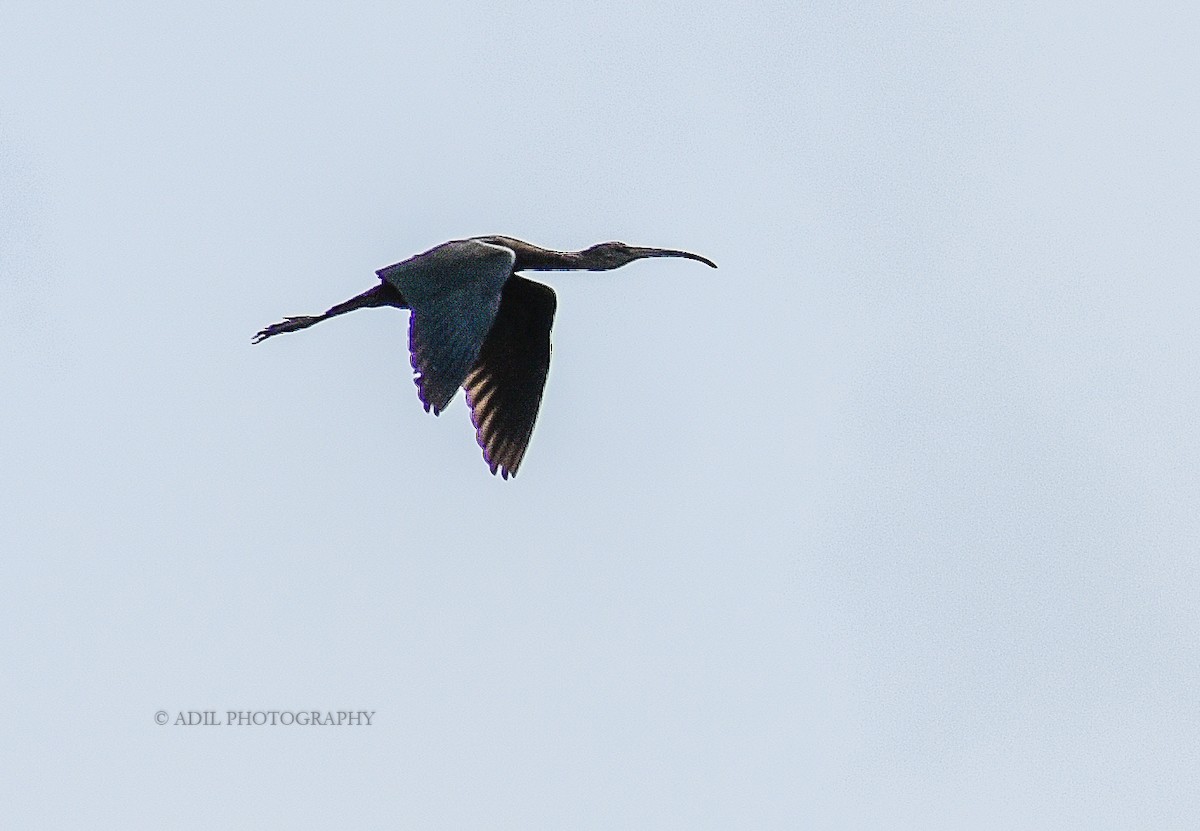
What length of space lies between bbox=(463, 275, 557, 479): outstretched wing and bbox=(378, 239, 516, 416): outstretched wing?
239 cm

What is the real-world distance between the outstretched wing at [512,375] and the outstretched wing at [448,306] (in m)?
2.39

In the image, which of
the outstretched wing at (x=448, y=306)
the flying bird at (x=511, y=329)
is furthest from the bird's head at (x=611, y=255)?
the outstretched wing at (x=448, y=306)

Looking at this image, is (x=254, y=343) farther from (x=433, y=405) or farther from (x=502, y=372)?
(x=433, y=405)

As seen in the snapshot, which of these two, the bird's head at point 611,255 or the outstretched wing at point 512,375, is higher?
the bird's head at point 611,255

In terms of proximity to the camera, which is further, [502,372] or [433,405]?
[502,372]

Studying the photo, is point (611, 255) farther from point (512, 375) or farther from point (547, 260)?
point (512, 375)

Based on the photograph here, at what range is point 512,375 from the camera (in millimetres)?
25297

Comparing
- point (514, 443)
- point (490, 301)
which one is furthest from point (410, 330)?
point (514, 443)

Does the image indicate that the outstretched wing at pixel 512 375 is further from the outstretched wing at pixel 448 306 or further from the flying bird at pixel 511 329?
the outstretched wing at pixel 448 306

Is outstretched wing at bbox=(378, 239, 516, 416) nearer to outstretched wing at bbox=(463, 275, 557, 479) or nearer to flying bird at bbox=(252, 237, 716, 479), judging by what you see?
flying bird at bbox=(252, 237, 716, 479)

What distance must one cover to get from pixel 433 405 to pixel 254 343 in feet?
16.9

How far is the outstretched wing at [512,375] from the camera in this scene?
25047 mm

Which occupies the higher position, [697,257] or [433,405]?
[697,257]

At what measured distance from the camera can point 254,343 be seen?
996 inches
